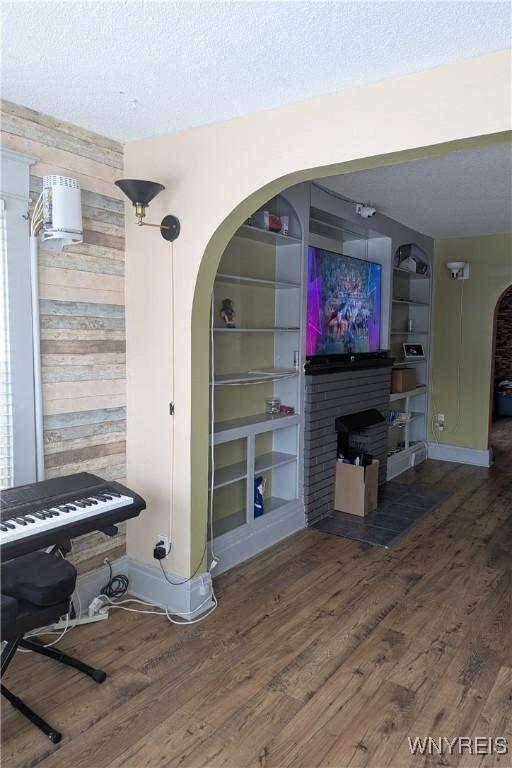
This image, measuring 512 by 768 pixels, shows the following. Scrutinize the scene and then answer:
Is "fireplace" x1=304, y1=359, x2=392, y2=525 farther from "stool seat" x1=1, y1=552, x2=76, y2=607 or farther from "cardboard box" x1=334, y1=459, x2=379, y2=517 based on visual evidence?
"stool seat" x1=1, y1=552, x2=76, y2=607

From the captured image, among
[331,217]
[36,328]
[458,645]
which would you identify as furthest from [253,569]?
[331,217]

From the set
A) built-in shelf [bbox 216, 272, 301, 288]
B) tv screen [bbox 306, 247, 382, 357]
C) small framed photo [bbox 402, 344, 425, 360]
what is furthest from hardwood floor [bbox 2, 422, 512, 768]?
small framed photo [bbox 402, 344, 425, 360]

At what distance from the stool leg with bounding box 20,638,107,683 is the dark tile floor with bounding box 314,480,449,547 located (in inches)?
80.0

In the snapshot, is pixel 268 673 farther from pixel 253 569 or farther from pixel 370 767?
pixel 253 569

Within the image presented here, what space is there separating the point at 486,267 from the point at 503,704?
4642 mm

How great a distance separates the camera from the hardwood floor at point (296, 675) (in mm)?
1945

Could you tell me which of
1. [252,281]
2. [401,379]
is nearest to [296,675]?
[252,281]

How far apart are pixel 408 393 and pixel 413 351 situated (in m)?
0.51

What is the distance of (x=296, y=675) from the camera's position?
93.0 inches

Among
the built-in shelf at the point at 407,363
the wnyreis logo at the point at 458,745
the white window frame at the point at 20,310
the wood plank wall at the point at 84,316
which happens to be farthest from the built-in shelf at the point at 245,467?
the built-in shelf at the point at 407,363

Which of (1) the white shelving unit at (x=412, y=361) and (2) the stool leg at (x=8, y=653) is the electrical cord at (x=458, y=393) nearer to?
(1) the white shelving unit at (x=412, y=361)

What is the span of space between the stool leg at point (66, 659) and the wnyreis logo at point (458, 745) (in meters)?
1.24

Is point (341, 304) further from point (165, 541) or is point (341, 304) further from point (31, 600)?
point (31, 600)

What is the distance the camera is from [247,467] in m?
3.51
